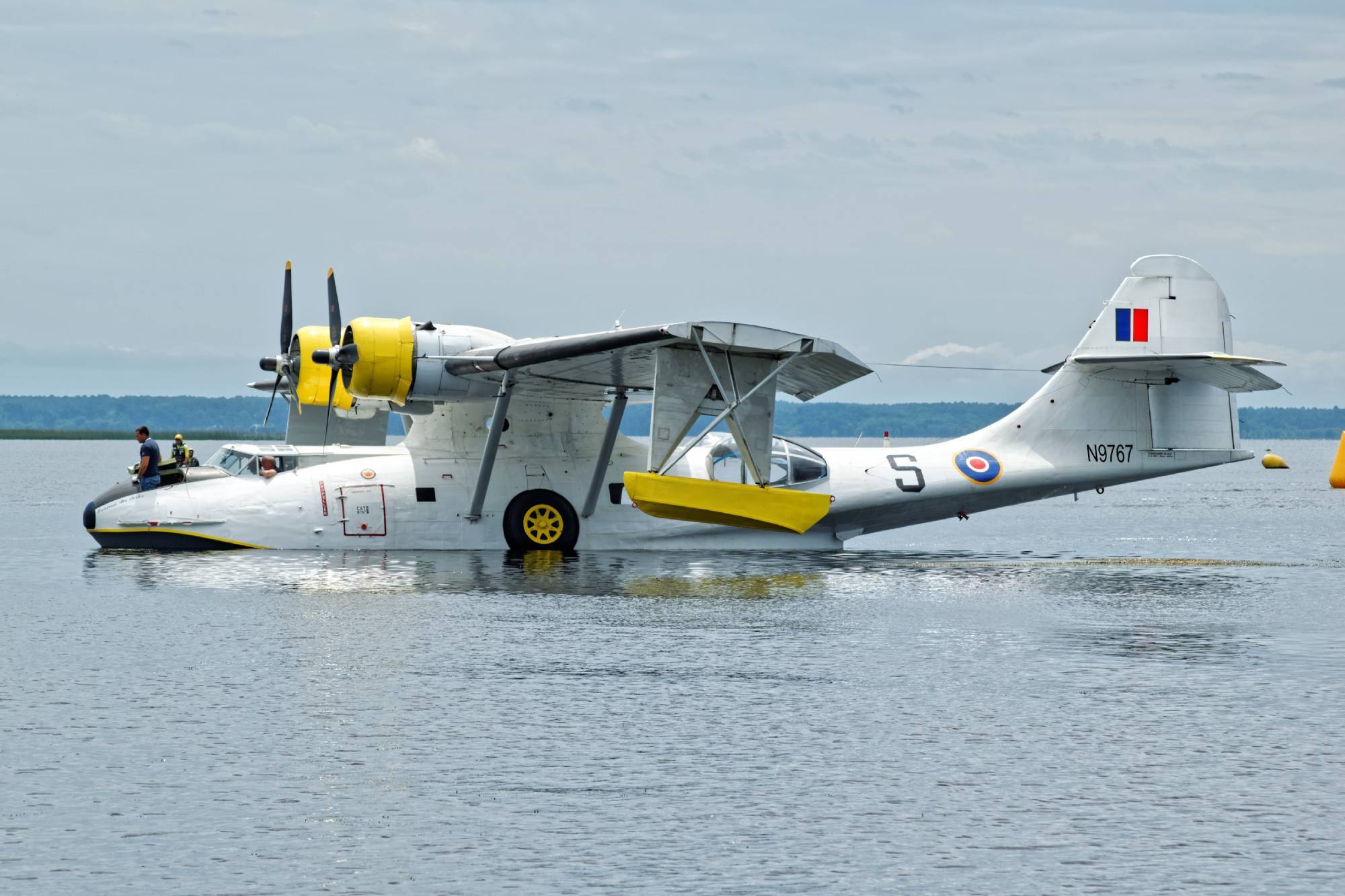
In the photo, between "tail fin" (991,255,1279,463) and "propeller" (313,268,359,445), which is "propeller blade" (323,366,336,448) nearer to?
"propeller" (313,268,359,445)

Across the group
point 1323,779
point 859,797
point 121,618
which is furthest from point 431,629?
point 1323,779

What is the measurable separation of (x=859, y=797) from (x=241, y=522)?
17739mm

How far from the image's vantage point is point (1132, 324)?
2697 centimetres

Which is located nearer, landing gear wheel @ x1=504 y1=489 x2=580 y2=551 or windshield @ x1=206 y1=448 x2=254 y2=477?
landing gear wheel @ x1=504 y1=489 x2=580 y2=551

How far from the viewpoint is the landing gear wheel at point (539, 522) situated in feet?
85.6

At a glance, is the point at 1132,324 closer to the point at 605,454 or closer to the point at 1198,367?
the point at 1198,367

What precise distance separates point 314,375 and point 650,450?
838cm

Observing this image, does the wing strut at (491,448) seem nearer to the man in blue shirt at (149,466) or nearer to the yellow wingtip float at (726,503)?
the yellow wingtip float at (726,503)

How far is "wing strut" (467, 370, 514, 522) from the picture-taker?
80.8ft

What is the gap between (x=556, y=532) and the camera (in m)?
26.3

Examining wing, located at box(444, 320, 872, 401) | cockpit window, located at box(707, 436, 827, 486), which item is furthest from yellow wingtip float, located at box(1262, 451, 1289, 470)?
wing, located at box(444, 320, 872, 401)

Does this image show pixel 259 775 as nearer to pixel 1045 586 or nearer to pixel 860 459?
pixel 1045 586

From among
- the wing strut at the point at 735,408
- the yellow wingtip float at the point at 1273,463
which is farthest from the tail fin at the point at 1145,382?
the yellow wingtip float at the point at 1273,463

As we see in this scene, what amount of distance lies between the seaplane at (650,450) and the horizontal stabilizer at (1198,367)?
0.05 meters
